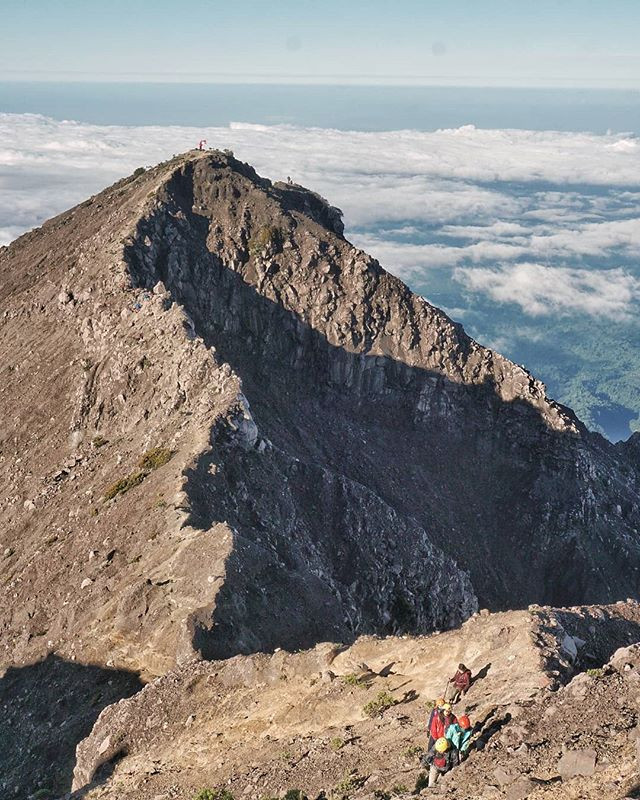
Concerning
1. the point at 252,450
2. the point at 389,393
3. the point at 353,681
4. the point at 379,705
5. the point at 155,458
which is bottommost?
the point at 389,393

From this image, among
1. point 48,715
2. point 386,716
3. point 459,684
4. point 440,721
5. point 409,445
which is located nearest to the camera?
point 440,721

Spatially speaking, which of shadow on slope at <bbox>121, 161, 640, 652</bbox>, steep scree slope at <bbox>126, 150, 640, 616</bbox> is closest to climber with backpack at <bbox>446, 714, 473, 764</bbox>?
shadow on slope at <bbox>121, 161, 640, 652</bbox>

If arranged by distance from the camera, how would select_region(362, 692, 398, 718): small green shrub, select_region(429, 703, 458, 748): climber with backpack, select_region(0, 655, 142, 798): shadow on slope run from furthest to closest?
select_region(0, 655, 142, 798): shadow on slope
select_region(362, 692, 398, 718): small green shrub
select_region(429, 703, 458, 748): climber with backpack

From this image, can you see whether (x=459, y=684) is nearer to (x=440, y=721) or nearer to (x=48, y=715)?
(x=440, y=721)

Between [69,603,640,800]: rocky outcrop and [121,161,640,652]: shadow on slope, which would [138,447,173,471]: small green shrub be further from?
[69,603,640,800]: rocky outcrop

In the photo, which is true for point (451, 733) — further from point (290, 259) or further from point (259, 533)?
point (290, 259)

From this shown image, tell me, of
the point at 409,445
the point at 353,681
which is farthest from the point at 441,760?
the point at 409,445

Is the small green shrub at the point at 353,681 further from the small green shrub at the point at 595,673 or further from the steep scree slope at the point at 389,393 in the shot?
the steep scree slope at the point at 389,393
